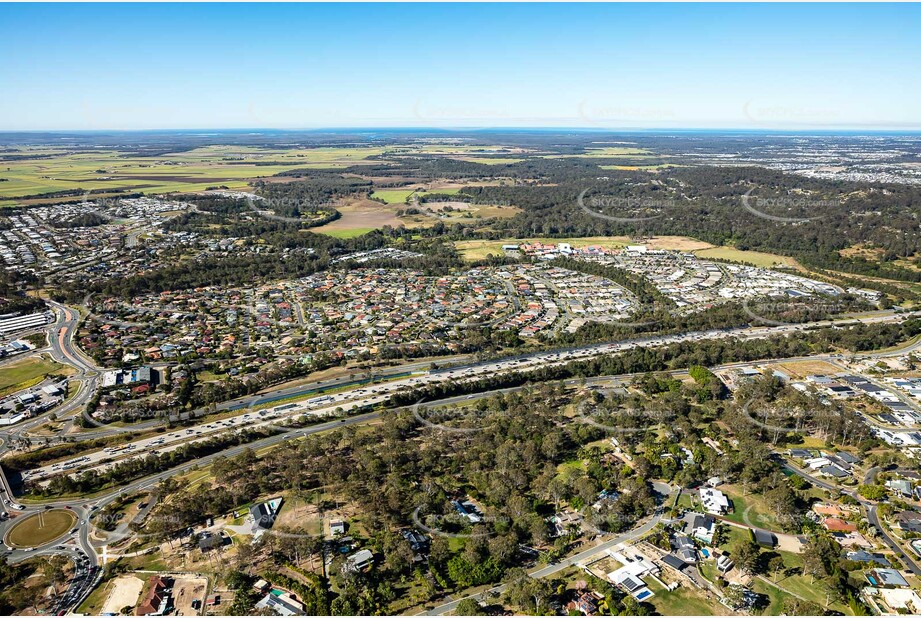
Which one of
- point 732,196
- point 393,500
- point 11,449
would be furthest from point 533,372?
point 732,196

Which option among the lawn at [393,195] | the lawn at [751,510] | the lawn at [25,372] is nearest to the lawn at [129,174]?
the lawn at [393,195]

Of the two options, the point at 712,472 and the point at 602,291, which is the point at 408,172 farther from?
the point at 712,472

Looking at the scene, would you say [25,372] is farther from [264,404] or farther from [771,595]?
[771,595]

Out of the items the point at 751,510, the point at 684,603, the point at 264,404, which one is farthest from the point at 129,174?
the point at 684,603

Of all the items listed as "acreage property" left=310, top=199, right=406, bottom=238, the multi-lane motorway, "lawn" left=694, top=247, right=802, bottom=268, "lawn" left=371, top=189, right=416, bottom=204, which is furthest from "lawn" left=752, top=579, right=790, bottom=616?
"lawn" left=371, top=189, right=416, bottom=204

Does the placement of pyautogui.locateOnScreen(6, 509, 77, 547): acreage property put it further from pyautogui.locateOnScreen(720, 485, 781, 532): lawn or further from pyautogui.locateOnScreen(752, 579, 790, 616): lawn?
pyautogui.locateOnScreen(720, 485, 781, 532): lawn
